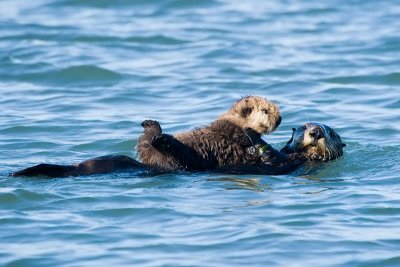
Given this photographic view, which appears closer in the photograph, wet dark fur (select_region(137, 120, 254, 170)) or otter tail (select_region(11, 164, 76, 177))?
otter tail (select_region(11, 164, 76, 177))

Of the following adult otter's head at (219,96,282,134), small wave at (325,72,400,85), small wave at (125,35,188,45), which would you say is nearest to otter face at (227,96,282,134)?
adult otter's head at (219,96,282,134)

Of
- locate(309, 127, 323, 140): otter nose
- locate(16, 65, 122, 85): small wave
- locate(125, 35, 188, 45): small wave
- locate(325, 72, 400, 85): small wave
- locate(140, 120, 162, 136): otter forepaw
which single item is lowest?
locate(309, 127, 323, 140): otter nose

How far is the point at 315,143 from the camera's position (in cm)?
895

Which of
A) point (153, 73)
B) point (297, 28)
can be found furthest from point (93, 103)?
point (297, 28)

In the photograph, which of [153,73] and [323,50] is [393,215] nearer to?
[153,73]

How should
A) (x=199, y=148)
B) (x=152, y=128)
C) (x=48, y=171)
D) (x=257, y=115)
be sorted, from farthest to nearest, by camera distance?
1. (x=257, y=115)
2. (x=199, y=148)
3. (x=152, y=128)
4. (x=48, y=171)

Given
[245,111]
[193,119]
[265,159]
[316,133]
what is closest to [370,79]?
[193,119]

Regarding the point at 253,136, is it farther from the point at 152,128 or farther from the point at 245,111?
the point at 152,128

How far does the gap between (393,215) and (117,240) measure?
2080mm

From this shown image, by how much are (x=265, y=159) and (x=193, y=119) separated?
309cm

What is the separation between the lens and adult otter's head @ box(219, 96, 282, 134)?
862 centimetres

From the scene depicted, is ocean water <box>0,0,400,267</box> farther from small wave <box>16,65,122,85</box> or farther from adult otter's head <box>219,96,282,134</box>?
adult otter's head <box>219,96,282,134</box>

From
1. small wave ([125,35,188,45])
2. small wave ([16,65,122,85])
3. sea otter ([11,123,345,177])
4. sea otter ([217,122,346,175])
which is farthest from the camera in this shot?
small wave ([125,35,188,45])

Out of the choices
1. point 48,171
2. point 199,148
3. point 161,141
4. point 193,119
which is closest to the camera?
point 48,171
